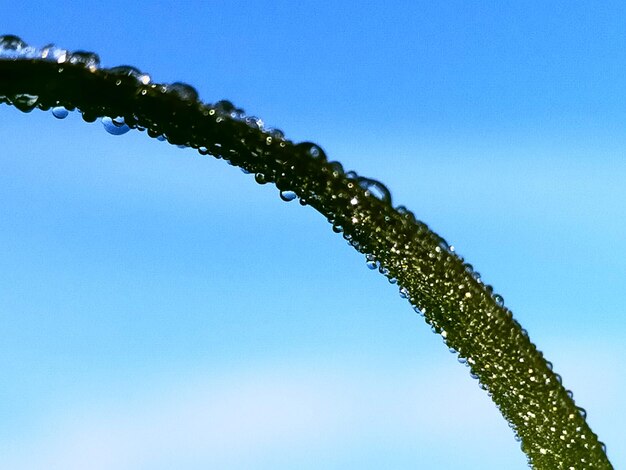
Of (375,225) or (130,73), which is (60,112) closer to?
(130,73)

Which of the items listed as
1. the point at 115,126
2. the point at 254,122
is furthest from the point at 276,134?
the point at 115,126

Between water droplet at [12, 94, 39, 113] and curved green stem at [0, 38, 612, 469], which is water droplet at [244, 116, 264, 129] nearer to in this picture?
curved green stem at [0, 38, 612, 469]

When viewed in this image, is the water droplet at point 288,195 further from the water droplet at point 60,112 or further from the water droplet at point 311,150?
the water droplet at point 60,112

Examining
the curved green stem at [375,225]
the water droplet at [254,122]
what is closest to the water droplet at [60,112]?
the curved green stem at [375,225]

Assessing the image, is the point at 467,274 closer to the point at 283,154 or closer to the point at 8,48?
the point at 283,154

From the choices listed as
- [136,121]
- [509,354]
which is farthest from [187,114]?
[509,354]
